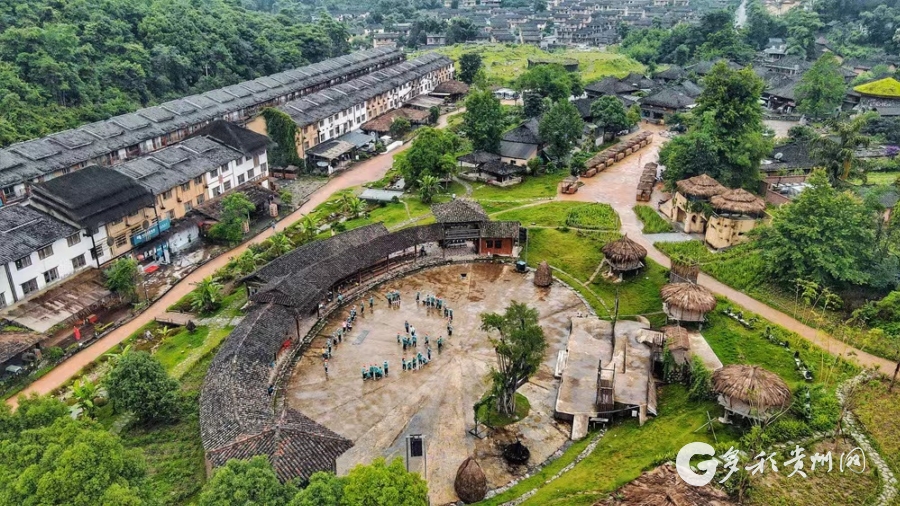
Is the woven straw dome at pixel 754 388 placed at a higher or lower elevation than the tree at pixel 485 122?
lower

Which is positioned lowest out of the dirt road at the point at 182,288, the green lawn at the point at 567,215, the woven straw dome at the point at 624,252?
the dirt road at the point at 182,288

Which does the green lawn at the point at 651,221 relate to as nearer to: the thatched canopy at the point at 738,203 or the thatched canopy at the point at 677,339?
the thatched canopy at the point at 738,203

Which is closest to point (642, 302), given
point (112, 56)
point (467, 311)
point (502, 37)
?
point (467, 311)

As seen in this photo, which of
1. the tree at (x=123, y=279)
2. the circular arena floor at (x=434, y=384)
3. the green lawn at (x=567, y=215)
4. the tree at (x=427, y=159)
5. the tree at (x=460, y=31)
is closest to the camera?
the circular arena floor at (x=434, y=384)

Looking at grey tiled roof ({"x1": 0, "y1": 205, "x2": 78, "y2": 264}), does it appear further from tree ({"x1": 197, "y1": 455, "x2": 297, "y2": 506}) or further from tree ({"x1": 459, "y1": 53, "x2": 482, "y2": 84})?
tree ({"x1": 459, "y1": 53, "x2": 482, "y2": 84})

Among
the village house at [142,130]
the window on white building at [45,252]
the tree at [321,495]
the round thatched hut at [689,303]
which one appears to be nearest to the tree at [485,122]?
the village house at [142,130]

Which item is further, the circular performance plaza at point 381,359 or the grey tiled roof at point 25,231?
the grey tiled roof at point 25,231
